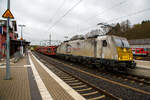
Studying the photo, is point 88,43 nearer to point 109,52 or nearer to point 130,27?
point 109,52

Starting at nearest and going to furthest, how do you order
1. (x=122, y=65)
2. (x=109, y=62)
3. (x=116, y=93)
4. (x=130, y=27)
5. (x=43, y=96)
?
(x=43, y=96), (x=116, y=93), (x=122, y=65), (x=109, y=62), (x=130, y=27)

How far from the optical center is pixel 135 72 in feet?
33.5

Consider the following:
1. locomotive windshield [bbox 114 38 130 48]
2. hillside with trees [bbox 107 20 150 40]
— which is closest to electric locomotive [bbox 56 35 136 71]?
locomotive windshield [bbox 114 38 130 48]

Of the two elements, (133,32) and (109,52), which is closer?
(109,52)

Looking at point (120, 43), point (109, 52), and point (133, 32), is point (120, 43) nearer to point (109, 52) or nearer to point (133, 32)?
point (109, 52)

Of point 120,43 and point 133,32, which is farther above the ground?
point 133,32

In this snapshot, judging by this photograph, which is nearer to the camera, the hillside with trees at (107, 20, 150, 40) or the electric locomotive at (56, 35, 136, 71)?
the electric locomotive at (56, 35, 136, 71)

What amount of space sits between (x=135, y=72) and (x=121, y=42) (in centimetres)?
317

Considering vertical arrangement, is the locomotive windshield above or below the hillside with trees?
below

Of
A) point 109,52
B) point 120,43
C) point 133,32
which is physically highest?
point 133,32

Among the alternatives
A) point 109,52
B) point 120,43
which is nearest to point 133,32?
point 120,43

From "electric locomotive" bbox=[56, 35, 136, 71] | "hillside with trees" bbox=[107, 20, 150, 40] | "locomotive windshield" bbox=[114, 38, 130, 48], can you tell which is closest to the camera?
"electric locomotive" bbox=[56, 35, 136, 71]

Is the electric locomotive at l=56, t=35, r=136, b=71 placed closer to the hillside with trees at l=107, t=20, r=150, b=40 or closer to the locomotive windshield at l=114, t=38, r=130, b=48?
the locomotive windshield at l=114, t=38, r=130, b=48

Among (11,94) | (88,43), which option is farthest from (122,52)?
(11,94)
